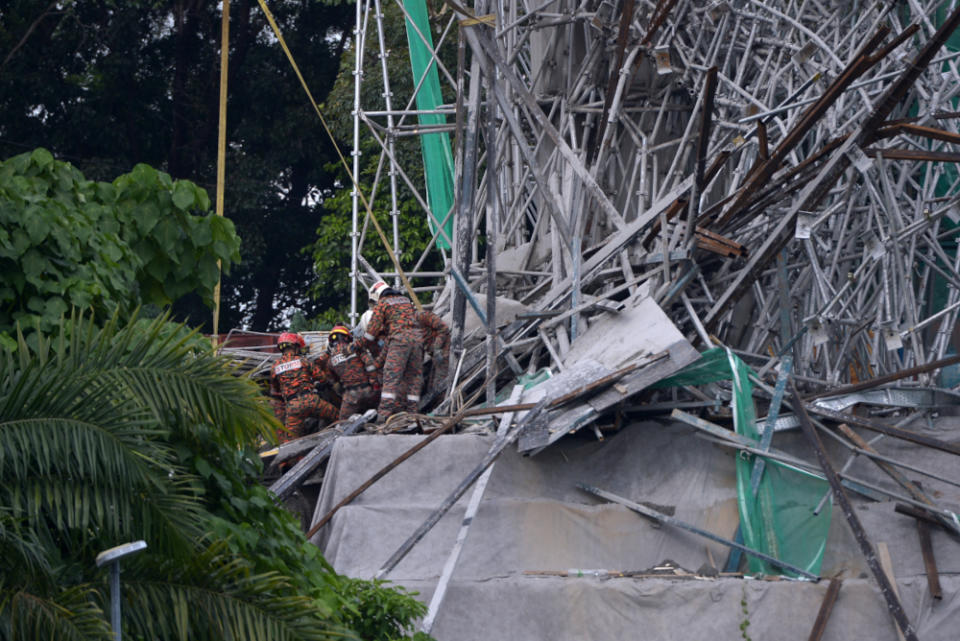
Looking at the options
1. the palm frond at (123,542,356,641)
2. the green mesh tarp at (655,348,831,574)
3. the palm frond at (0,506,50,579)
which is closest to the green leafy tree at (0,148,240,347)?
the palm frond at (0,506,50,579)

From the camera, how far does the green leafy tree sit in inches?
253

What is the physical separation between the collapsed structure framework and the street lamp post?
650cm

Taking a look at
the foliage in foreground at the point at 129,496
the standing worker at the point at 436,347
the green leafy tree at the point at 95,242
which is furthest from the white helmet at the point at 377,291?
the foliage in foreground at the point at 129,496

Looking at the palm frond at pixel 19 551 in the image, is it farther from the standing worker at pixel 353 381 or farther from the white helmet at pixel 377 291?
the white helmet at pixel 377 291

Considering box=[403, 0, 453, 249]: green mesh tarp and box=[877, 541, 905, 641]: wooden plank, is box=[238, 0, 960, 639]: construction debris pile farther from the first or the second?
box=[403, 0, 453, 249]: green mesh tarp

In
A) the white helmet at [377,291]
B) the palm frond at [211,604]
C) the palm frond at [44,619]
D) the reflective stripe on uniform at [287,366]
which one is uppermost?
the palm frond at [44,619]

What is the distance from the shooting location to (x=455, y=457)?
10.1 metres

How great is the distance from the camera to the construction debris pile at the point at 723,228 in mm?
9945

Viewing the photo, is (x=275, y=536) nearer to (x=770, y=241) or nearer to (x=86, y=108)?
(x=770, y=241)

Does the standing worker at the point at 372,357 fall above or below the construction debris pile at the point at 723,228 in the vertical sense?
below

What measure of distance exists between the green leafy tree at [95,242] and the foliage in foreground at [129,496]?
0.88 metres

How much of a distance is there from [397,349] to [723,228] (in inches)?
120

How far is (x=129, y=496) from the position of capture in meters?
5.04

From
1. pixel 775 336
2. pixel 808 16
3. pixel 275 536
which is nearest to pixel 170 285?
pixel 275 536
